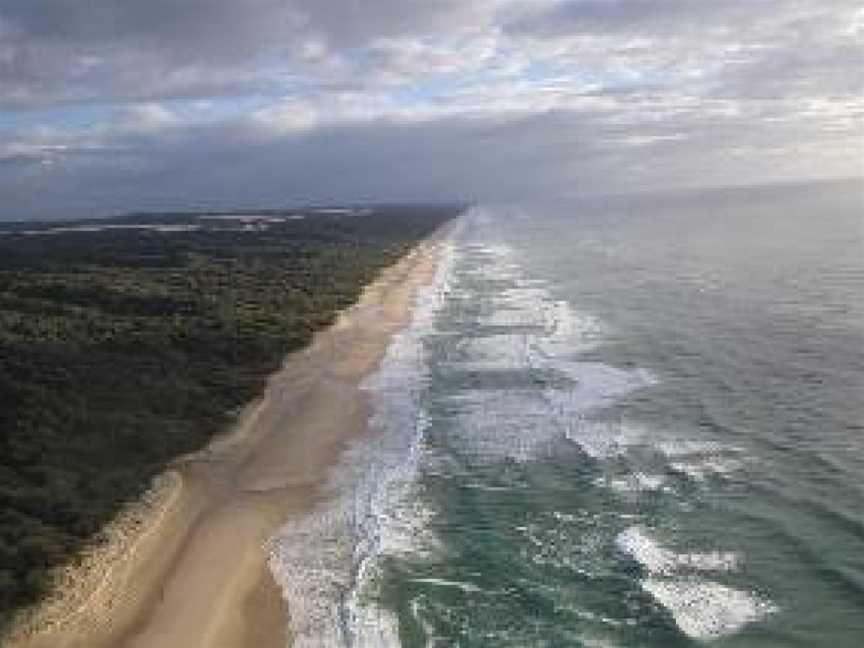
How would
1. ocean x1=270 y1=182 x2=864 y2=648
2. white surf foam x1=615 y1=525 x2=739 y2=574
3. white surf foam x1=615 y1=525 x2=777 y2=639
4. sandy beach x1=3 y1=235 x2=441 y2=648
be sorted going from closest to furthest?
white surf foam x1=615 y1=525 x2=777 y2=639 < ocean x1=270 y1=182 x2=864 y2=648 < sandy beach x1=3 y1=235 x2=441 y2=648 < white surf foam x1=615 y1=525 x2=739 y2=574

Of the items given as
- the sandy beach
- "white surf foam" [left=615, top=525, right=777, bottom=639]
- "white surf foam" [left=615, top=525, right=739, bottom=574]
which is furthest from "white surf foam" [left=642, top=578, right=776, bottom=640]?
the sandy beach

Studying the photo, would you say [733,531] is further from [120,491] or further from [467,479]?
[120,491]

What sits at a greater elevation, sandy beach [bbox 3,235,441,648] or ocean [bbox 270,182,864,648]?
ocean [bbox 270,182,864,648]

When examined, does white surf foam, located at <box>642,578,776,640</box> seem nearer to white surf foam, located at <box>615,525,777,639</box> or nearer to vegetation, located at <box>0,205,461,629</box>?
white surf foam, located at <box>615,525,777,639</box>

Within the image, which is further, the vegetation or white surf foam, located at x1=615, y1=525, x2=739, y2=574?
the vegetation

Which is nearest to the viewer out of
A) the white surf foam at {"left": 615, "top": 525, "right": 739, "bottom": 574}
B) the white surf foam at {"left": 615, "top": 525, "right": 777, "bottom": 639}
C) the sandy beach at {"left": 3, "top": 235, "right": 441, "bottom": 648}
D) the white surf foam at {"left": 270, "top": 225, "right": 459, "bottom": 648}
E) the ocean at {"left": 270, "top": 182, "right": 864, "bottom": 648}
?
the white surf foam at {"left": 615, "top": 525, "right": 777, "bottom": 639}
